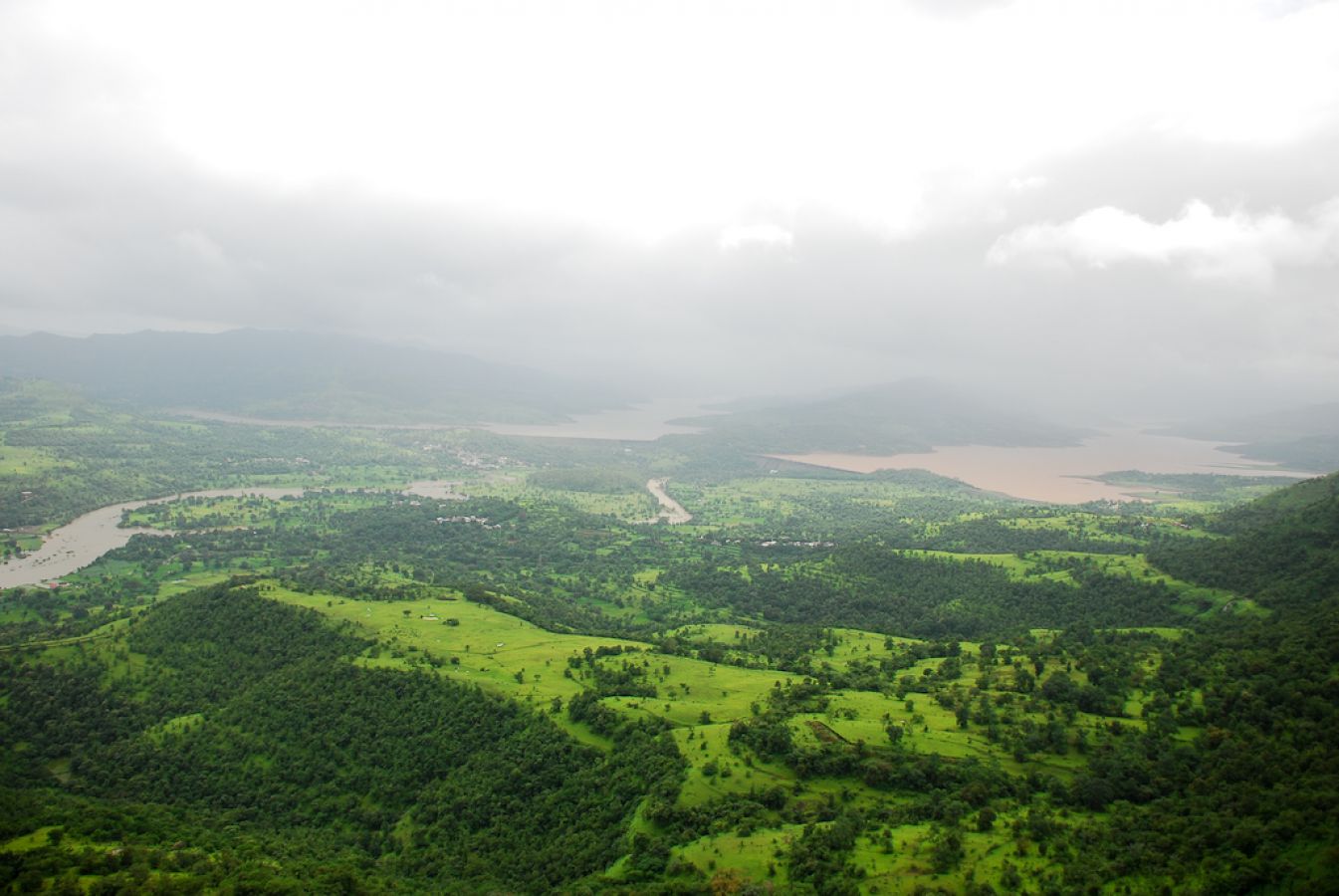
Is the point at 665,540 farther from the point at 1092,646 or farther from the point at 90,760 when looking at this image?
the point at 90,760

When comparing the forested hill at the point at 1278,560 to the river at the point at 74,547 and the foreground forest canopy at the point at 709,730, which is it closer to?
the foreground forest canopy at the point at 709,730

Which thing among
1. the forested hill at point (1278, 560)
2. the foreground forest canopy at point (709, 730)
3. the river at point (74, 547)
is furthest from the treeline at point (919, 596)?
the river at point (74, 547)

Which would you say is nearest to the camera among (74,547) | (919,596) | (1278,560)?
(1278,560)

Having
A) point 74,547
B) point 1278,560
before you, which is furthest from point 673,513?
point 1278,560

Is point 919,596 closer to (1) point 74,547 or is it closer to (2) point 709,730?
(2) point 709,730

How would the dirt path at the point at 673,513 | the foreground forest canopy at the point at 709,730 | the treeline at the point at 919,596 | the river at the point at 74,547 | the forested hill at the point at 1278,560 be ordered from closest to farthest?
the foreground forest canopy at the point at 709,730 → the forested hill at the point at 1278,560 → the treeline at the point at 919,596 → the river at the point at 74,547 → the dirt path at the point at 673,513

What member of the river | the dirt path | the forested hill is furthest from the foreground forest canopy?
the dirt path
